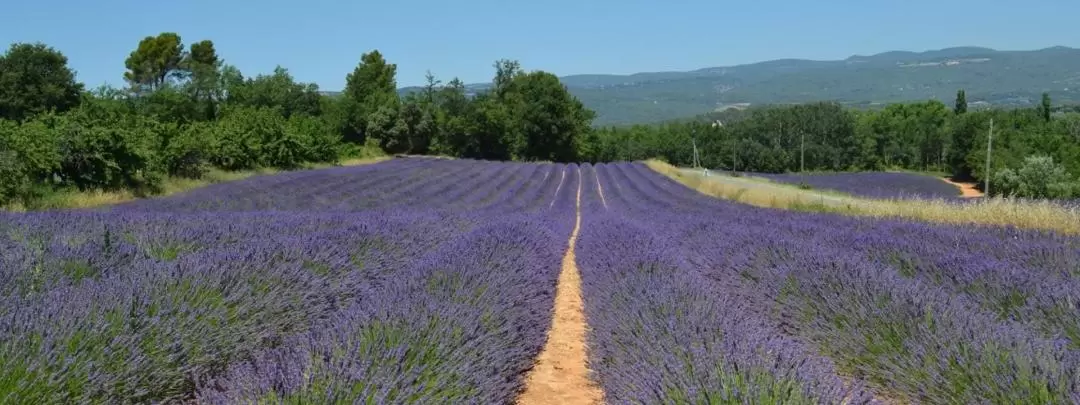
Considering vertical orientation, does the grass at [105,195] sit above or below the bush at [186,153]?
below

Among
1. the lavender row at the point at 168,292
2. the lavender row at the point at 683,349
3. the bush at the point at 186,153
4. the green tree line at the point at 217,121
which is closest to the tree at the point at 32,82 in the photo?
the green tree line at the point at 217,121

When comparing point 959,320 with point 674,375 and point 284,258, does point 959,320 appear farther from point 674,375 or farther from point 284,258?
point 284,258

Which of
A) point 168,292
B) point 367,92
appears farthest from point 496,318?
point 367,92

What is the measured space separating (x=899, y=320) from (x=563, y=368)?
1961 mm

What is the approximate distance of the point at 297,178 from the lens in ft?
72.9

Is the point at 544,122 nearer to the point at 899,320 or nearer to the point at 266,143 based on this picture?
the point at 266,143

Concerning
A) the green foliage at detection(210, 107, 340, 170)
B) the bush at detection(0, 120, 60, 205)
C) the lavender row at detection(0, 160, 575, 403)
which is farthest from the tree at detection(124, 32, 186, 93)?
the lavender row at detection(0, 160, 575, 403)

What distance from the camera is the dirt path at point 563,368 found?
13.4ft

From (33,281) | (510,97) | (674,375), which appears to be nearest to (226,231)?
(33,281)

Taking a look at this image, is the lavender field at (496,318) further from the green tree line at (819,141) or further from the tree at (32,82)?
the green tree line at (819,141)

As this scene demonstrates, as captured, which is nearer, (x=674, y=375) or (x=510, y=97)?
(x=674, y=375)

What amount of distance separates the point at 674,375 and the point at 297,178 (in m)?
20.8

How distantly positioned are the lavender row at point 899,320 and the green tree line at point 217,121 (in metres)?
13.0

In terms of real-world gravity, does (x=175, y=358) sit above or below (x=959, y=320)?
above
